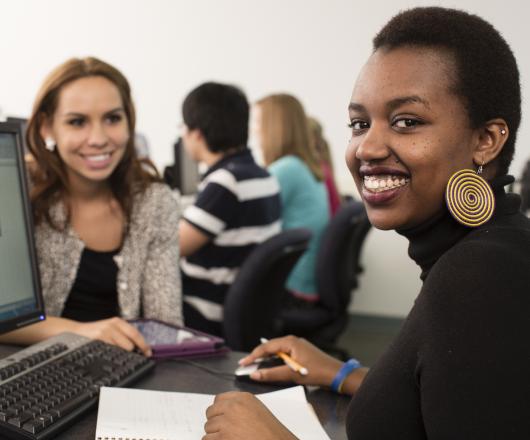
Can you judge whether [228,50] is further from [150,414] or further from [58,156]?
[150,414]

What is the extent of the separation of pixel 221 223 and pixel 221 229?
0.02 metres

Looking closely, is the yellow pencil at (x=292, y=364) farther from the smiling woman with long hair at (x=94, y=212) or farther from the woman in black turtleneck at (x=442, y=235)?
the smiling woman with long hair at (x=94, y=212)

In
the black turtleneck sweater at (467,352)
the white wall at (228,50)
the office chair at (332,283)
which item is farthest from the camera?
the white wall at (228,50)

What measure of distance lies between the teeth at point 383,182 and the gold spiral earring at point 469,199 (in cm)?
6

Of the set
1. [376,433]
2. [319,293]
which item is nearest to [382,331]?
[319,293]

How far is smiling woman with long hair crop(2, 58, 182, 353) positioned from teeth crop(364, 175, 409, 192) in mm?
856

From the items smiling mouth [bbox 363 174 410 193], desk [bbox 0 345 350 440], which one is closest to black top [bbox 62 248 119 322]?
desk [bbox 0 345 350 440]

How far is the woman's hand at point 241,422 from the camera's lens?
0.71m

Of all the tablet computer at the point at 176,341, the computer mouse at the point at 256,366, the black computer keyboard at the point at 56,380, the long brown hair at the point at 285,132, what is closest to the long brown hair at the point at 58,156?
the tablet computer at the point at 176,341

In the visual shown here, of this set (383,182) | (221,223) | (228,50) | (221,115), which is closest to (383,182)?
(383,182)

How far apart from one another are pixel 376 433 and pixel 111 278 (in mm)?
925

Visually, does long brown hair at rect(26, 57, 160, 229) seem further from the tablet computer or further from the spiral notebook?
the spiral notebook

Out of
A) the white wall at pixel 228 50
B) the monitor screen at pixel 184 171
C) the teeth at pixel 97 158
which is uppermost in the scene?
the white wall at pixel 228 50

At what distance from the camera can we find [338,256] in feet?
8.31
